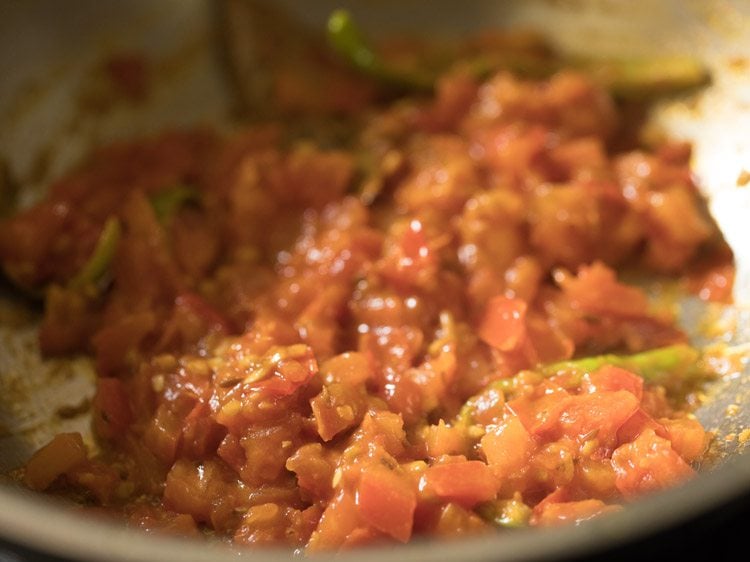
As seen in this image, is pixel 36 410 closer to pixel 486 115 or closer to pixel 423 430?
pixel 423 430

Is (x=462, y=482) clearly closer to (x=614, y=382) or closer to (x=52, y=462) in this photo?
(x=614, y=382)

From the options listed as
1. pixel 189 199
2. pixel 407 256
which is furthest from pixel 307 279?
pixel 189 199

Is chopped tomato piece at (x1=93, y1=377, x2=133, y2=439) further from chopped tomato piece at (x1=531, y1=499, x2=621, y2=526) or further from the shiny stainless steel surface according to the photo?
chopped tomato piece at (x1=531, y1=499, x2=621, y2=526)

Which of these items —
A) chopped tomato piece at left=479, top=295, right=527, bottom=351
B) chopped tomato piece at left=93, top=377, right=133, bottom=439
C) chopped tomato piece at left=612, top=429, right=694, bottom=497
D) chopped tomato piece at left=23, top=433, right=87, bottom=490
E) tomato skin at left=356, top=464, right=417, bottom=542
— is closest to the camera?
tomato skin at left=356, top=464, right=417, bottom=542

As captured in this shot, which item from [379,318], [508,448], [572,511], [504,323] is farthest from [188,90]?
[572,511]

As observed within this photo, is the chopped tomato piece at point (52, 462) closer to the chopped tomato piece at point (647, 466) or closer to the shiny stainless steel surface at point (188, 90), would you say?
the shiny stainless steel surface at point (188, 90)

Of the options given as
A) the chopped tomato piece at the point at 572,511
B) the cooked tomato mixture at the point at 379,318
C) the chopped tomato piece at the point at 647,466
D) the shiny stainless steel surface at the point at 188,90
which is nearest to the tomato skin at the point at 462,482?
the cooked tomato mixture at the point at 379,318

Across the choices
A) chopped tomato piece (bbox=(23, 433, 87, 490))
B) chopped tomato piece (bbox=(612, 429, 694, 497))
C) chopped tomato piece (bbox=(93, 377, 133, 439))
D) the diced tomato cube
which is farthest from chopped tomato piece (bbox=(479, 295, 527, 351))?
chopped tomato piece (bbox=(23, 433, 87, 490))

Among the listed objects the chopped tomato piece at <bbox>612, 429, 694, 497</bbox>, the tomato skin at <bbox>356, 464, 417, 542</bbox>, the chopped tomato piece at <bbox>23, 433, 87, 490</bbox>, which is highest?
the tomato skin at <bbox>356, 464, 417, 542</bbox>

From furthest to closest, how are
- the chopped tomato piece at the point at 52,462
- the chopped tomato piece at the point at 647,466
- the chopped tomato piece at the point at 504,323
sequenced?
the chopped tomato piece at the point at 504,323
the chopped tomato piece at the point at 52,462
the chopped tomato piece at the point at 647,466
